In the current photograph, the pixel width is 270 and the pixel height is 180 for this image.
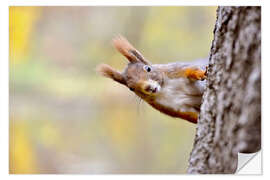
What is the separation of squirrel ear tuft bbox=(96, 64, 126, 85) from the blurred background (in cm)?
3

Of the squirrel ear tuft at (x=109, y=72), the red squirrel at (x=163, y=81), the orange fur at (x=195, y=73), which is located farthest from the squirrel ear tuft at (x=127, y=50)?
the orange fur at (x=195, y=73)

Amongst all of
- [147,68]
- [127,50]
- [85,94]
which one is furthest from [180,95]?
[85,94]

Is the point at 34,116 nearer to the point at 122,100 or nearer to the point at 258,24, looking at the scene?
the point at 122,100

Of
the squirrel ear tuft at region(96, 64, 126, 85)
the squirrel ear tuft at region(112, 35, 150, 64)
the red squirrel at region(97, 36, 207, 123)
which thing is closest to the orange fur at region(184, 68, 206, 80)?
the red squirrel at region(97, 36, 207, 123)

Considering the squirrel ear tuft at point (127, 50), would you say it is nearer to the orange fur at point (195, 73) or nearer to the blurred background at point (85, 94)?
the blurred background at point (85, 94)

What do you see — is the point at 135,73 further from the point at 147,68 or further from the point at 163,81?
the point at 163,81

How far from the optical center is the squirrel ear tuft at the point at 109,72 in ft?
7.53

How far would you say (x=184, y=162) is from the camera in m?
2.30

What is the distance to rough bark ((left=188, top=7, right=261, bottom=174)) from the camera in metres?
Result: 1.59

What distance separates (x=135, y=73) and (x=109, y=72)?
17cm

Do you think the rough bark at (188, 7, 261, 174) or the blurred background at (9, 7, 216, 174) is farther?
the blurred background at (9, 7, 216, 174)

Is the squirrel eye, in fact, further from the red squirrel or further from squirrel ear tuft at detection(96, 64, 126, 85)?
squirrel ear tuft at detection(96, 64, 126, 85)
